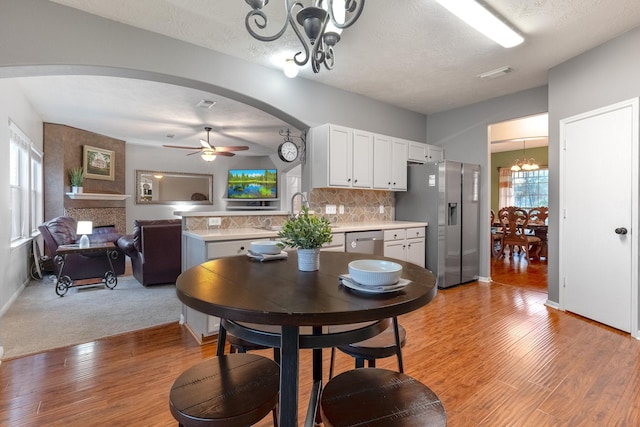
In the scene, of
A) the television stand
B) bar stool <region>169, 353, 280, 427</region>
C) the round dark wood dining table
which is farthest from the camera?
the television stand

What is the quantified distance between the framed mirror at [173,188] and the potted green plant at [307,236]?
732 cm

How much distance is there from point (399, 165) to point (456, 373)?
2.99m

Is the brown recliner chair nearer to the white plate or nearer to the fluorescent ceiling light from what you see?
the white plate

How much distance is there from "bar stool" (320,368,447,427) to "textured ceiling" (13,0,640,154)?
2.51 metres

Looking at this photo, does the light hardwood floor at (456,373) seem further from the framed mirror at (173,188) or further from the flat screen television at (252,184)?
the flat screen television at (252,184)

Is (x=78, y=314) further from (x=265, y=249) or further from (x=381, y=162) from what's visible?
(x=381, y=162)

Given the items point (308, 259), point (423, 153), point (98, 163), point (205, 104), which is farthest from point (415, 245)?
point (98, 163)

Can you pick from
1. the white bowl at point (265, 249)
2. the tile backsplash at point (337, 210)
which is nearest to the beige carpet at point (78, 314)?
the tile backsplash at point (337, 210)

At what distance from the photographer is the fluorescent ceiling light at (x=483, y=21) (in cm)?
235

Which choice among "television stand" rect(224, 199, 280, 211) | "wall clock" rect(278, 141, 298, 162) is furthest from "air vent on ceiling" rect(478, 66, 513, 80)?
"television stand" rect(224, 199, 280, 211)

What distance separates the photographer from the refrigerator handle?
4.42m

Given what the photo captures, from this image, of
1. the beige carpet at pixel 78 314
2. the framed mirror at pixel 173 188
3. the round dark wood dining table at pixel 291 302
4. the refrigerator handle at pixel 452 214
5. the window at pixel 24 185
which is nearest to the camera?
the round dark wood dining table at pixel 291 302

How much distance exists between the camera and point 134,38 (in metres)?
2.63

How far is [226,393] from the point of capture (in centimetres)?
112
